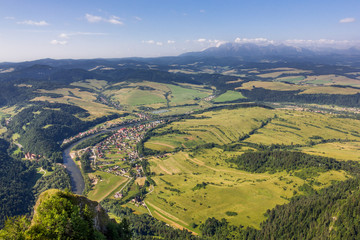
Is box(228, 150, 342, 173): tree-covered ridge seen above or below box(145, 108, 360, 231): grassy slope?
above

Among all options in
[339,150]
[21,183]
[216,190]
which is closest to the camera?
[216,190]

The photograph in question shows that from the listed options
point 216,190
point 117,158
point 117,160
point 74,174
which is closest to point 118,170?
point 117,160

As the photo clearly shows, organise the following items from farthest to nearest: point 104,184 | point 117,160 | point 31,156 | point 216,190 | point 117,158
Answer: point 31,156 < point 117,158 < point 117,160 < point 104,184 < point 216,190

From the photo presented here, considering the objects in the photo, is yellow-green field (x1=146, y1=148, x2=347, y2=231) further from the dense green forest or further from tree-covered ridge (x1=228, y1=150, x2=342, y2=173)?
the dense green forest

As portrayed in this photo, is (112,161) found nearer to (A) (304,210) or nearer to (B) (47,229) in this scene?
(A) (304,210)

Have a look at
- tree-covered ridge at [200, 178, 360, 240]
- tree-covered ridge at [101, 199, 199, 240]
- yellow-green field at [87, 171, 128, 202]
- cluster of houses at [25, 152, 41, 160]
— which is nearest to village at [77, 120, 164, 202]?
yellow-green field at [87, 171, 128, 202]

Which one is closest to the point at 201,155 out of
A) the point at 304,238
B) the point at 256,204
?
the point at 256,204

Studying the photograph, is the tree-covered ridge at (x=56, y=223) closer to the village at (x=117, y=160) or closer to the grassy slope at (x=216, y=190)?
the grassy slope at (x=216, y=190)

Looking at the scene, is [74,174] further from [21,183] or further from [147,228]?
[147,228]

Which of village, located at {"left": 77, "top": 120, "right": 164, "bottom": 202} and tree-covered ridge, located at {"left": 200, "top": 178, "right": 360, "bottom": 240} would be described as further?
village, located at {"left": 77, "top": 120, "right": 164, "bottom": 202}
